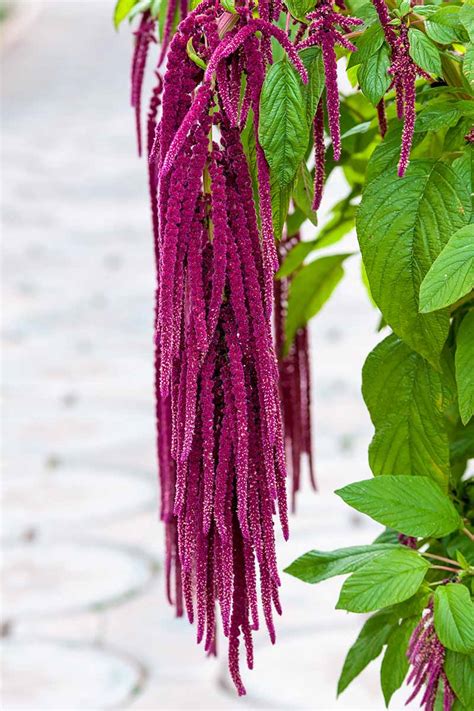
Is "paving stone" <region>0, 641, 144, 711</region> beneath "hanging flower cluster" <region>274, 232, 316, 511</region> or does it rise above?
beneath

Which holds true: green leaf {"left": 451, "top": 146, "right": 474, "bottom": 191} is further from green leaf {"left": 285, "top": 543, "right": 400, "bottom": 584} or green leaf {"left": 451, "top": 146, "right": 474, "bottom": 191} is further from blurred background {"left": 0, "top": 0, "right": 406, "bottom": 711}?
blurred background {"left": 0, "top": 0, "right": 406, "bottom": 711}

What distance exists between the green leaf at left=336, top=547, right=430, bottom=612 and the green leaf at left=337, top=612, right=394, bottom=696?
10cm

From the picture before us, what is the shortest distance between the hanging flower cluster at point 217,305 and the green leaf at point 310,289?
346 millimetres

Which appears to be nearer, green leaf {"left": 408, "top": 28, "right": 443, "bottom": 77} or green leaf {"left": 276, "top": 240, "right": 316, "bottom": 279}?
green leaf {"left": 408, "top": 28, "right": 443, "bottom": 77}

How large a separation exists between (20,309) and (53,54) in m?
3.78

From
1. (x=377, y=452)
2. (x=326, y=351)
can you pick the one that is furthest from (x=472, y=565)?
(x=326, y=351)

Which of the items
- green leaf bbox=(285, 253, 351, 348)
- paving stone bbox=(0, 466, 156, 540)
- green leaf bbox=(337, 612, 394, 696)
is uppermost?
green leaf bbox=(285, 253, 351, 348)

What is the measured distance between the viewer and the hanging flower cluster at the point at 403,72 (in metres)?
0.44

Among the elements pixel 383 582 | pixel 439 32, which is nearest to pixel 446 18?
pixel 439 32

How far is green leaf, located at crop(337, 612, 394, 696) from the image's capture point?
0.60m

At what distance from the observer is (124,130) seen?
531cm

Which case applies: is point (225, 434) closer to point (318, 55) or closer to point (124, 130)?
point (318, 55)

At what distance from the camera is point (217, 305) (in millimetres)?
416

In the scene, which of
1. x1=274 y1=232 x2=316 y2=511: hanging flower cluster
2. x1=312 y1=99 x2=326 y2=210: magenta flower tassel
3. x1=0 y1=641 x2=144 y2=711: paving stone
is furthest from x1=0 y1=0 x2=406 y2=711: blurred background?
x1=312 y1=99 x2=326 y2=210: magenta flower tassel
